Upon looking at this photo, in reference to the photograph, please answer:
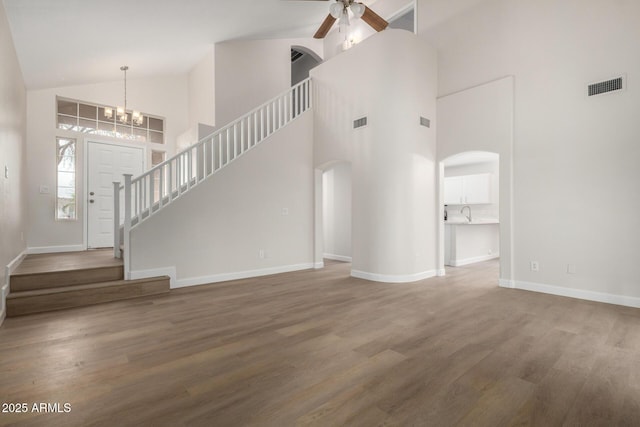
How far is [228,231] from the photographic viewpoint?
207 inches

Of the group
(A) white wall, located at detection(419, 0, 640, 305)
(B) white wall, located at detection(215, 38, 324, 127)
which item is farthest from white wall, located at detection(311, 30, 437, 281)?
(B) white wall, located at detection(215, 38, 324, 127)

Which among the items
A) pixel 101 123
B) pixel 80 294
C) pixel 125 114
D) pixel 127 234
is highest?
pixel 125 114

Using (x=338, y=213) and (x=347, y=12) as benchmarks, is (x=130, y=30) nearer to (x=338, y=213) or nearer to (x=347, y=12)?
(x=347, y=12)

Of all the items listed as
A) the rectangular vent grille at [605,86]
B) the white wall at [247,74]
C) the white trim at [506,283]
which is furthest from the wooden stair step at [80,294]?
the rectangular vent grille at [605,86]

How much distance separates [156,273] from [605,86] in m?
6.74

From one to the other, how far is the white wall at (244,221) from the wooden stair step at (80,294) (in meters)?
0.28

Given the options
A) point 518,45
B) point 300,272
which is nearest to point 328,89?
point 518,45

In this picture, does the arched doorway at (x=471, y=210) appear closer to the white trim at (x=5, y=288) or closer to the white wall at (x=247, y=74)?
Answer: the white wall at (x=247, y=74)

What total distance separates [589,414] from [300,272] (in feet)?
15.2

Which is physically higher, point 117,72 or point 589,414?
point 117,72

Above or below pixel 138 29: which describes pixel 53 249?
below

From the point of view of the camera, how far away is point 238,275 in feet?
17.6

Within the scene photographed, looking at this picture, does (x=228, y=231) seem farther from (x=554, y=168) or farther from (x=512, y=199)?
(x=554, y=168)

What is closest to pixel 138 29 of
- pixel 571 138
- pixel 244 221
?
pixel 244 221
